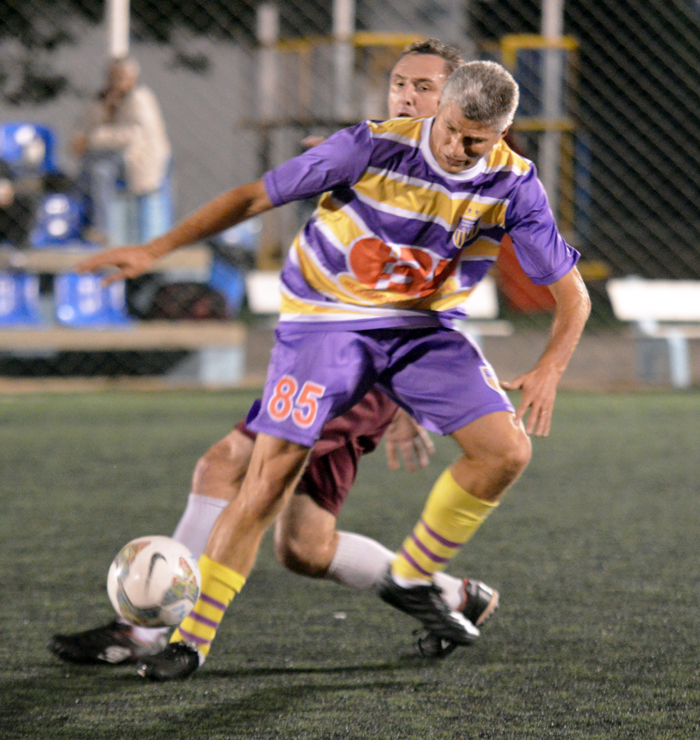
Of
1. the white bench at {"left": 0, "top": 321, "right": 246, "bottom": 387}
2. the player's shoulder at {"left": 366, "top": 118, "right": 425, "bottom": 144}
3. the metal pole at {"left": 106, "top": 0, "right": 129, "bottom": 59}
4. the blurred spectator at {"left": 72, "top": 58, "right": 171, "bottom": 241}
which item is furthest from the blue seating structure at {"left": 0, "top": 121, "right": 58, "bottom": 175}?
the player's shoulder at {"left": 366, "top": 118, "right": 425, "bottom": 144}

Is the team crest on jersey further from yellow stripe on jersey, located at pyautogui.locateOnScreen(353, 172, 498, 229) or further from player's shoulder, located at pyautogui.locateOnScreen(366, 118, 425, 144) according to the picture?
player's shoulder, located at pyautogui.locateOnScreen(366, 118, 425, 144)

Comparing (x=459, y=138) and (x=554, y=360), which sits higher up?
(x=459, y=138)

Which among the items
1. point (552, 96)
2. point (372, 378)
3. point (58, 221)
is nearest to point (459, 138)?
point (372, 378)

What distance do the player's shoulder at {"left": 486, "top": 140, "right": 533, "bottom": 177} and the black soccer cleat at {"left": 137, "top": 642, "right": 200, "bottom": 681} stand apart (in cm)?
120

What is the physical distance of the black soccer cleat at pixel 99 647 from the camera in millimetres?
2465

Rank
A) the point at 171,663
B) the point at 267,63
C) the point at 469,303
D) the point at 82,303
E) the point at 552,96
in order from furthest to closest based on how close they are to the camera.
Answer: the point at 552,96 < the point at 267,63 < the point at 469,303 < the point at 82,303 < the point at 171,663

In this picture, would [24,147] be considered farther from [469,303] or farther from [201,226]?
[201,226]

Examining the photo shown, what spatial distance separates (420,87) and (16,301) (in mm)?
6152

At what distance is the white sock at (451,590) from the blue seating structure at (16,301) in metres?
6.18

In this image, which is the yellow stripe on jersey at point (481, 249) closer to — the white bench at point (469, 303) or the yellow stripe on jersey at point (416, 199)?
the yellow stripe on jersey at point (416, 199)

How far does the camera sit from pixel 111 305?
843cm

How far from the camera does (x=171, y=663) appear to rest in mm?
2332

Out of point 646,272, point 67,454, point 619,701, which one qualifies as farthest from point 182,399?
point 646,272

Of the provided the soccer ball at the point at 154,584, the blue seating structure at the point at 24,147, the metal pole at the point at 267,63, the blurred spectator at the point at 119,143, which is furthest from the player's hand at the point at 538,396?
the metal pole at the point at 267,63
